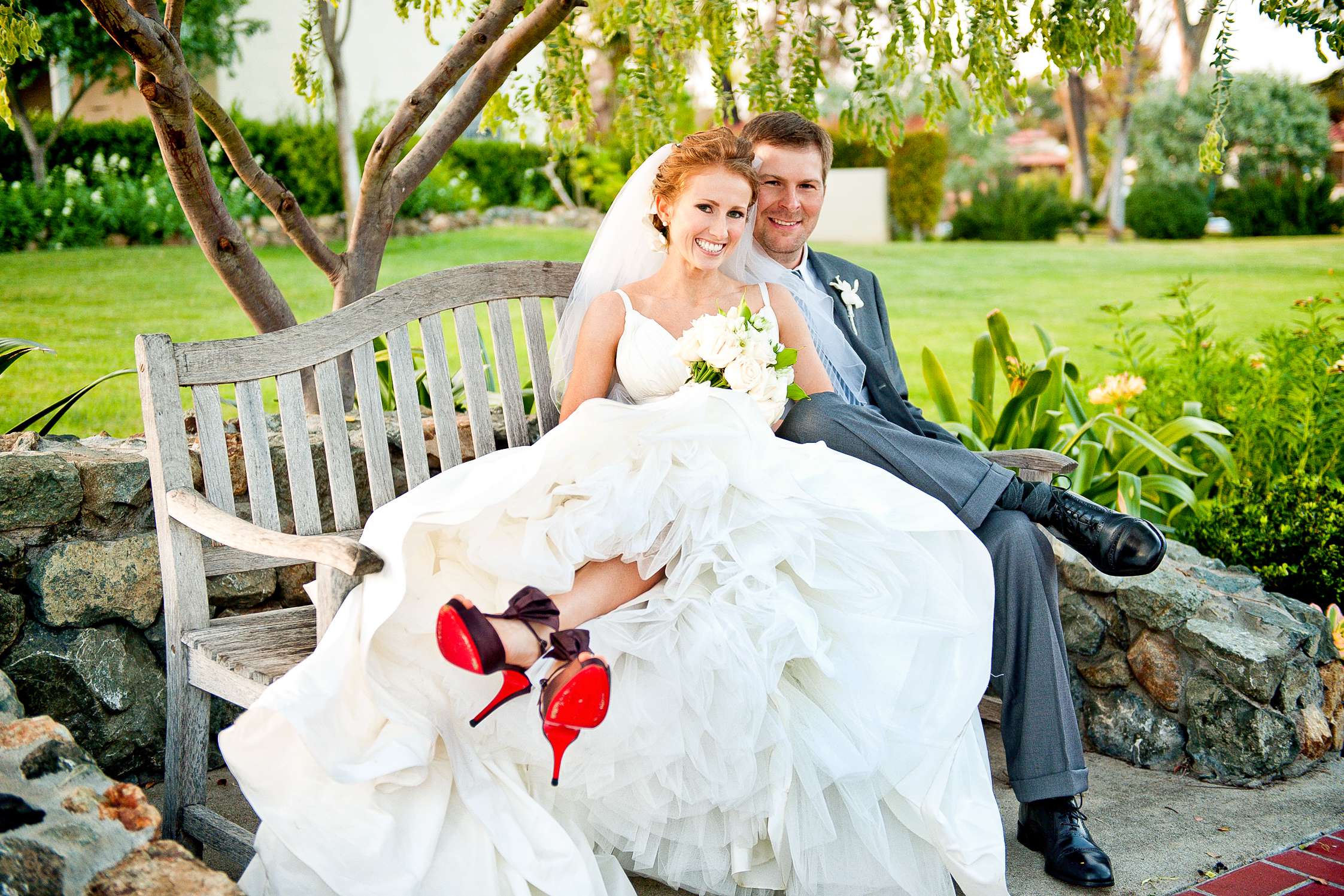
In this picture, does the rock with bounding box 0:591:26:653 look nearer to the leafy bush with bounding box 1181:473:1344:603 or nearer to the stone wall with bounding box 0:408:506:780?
the stone wall with bounding box 0:408:506:780

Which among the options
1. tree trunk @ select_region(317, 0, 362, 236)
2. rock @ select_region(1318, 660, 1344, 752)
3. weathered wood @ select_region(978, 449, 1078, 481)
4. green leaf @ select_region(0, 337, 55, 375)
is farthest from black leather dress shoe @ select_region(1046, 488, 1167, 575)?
tree trunk @ select_region(317, 0, 362, 236)

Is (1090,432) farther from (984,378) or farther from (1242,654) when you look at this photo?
(1242,654)

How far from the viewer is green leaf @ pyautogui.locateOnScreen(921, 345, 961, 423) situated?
482 centimetres

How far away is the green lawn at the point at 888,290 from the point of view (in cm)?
685

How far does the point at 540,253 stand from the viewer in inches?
521

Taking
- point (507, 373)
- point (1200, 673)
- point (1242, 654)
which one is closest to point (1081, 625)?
point (1200, 673)

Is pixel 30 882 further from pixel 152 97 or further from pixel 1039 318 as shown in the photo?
pixel 1039 318

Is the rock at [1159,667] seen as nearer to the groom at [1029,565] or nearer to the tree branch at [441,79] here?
the groom at [1029,565]

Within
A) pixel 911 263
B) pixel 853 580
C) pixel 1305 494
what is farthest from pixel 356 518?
pixel 911 263

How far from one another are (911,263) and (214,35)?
898 cm

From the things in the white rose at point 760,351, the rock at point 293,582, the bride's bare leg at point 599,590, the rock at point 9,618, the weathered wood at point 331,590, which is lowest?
the rock at point 293,582

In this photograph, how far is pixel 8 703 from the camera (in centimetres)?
239

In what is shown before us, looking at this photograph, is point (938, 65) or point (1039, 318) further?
point (1039, 318)

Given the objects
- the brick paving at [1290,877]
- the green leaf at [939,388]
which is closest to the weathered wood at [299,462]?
the brick paving at [1290,877]
